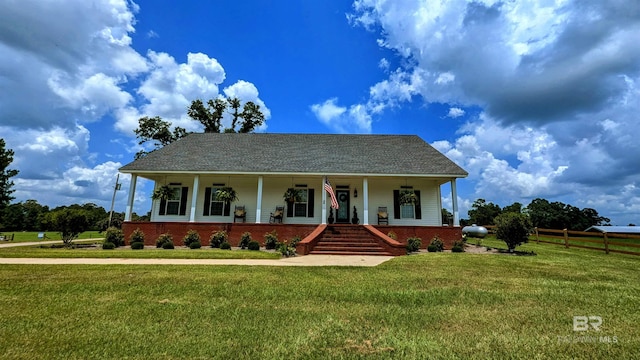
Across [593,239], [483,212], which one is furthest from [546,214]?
[593,239]

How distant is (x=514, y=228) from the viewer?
486 inches

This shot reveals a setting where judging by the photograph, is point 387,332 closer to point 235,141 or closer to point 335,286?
point 335,286

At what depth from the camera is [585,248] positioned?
15.9 meters

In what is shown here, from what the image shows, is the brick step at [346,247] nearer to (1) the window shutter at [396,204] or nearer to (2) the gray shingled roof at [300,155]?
(2) the gray shingled roof at [300,155]

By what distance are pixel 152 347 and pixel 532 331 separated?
4.48 m

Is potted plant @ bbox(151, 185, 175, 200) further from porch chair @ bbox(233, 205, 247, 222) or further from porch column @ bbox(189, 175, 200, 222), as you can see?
porch chair @ bbox(233, 205, 247, 222)

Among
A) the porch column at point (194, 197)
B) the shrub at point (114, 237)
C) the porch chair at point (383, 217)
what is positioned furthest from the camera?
the porch chair at point (383, 217)

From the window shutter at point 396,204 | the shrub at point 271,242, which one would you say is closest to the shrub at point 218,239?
the shrub at point 271,242

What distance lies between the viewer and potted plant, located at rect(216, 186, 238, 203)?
51.5 feet

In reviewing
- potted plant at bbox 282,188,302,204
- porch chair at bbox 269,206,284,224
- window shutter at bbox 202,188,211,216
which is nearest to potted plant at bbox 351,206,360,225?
potted plant at bbox 282,188,302,204

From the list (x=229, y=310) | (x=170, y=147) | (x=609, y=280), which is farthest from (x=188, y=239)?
(x=609, y=280)

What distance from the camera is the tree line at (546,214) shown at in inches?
1769

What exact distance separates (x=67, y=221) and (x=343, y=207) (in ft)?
44.1

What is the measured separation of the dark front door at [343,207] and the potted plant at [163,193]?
9.42 metres
